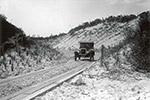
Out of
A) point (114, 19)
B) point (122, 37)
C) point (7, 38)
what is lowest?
point (7, 38)

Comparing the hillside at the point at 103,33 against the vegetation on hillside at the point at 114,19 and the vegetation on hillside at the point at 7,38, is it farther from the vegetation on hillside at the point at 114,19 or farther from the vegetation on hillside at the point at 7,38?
the vegetation on hillside at the point at 7,38

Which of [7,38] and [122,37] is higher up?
[122,37]

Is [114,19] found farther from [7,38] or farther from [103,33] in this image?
[7,38]

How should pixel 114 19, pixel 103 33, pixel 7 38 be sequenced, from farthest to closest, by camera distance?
pixel 114 19 → pixel 103 33 → pixel 7 38

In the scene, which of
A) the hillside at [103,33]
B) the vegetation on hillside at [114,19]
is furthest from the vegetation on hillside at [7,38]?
the vegetation on hillside at [114,19]

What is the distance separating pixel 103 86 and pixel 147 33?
231 inches

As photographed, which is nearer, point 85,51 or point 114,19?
point 85,51

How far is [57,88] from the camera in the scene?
347 inches

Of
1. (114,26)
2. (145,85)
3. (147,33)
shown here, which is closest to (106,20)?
(114,26)

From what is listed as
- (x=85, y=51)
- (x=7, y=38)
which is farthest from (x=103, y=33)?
(x=7, y=38)

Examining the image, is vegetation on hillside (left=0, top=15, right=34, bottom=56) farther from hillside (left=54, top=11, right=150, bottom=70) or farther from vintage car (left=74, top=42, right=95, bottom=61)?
hillside (left=54, top=11, right=150, bottom=70)

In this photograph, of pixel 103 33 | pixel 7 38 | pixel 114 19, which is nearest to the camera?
pixel 7 38

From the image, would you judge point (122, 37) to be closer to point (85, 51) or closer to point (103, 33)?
point (103, 33)

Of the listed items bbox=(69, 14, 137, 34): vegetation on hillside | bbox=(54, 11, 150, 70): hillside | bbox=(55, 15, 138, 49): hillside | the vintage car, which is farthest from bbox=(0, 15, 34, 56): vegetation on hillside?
bbox=(69, 14, 137, 34): vegetation on hillside
